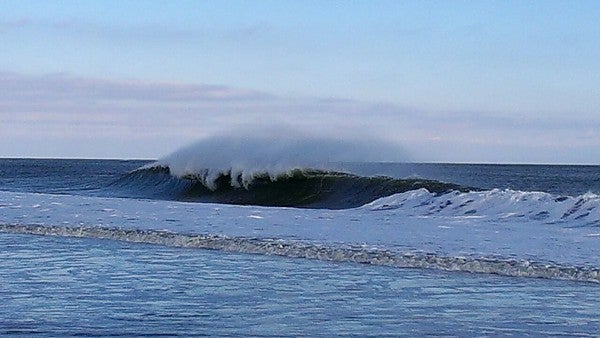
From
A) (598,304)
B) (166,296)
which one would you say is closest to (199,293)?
(166,296)

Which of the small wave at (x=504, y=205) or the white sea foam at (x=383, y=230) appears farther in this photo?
the small wave at (x=504, y=205)

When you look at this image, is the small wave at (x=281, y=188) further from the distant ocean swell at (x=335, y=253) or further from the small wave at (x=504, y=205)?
the distant ocean swell at (x=335, y=253)

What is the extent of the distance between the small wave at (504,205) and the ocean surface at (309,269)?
44 mm

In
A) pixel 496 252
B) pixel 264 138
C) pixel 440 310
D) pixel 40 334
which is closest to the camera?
pixel 40 334

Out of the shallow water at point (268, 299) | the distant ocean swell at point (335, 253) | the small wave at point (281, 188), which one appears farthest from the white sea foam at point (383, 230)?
the small wave at point (281, 188)

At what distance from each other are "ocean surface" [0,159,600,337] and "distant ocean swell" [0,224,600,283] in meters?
0.03

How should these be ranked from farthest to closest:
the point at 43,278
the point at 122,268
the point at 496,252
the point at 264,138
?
the point at 264,138 < the point at 496,252 < the point at 122,268 < the point at 43,278

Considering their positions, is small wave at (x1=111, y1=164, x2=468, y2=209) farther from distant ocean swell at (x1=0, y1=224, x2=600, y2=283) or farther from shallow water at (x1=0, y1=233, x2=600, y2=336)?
shallow water at (x1=0, y1=233, x2=600, y2=336)

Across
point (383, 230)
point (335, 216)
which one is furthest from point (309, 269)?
point (335, 216)

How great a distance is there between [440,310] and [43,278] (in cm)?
406

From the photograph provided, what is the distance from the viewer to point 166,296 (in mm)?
8469

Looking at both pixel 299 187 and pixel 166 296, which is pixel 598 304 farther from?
pixel 299 187

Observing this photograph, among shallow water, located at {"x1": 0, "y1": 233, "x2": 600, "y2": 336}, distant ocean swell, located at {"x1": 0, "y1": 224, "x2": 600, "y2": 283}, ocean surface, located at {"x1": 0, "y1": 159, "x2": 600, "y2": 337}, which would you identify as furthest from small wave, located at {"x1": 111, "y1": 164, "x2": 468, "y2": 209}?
shallow water, located at {"x1": 0, "y1": 233, "x2": 600, "y2": 336}

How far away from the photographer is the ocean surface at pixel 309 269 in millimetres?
7293
